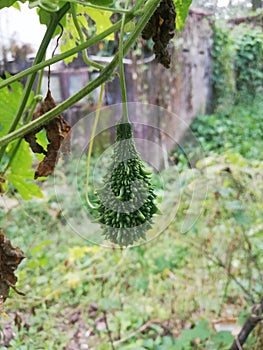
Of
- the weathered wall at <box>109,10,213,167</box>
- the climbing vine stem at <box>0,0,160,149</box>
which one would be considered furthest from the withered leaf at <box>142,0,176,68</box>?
the weathered wall at <box>109,10,213,167</box>

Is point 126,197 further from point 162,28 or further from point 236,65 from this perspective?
point 236,65

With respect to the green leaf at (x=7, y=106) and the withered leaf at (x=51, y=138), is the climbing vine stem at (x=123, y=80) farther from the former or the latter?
the green leaf at (x=7, y=106)

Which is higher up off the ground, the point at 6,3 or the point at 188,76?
the point at 188,76

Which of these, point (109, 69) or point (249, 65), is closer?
point (109, 69)

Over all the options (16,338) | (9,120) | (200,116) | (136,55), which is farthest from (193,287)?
(200,116)

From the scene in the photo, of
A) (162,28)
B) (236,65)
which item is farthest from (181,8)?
(236,65)

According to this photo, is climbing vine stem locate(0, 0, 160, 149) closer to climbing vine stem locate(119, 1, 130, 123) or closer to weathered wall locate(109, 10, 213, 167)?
climbing vine stem locate(119, 1, 130, 123)

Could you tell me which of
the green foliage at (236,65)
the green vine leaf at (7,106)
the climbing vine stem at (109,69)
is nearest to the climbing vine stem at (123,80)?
the climbing vine stem at (109,69)

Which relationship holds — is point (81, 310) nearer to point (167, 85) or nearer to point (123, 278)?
point (123, 278)
